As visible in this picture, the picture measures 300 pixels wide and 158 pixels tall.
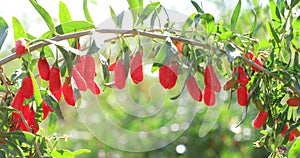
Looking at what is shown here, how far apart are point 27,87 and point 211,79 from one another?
35 cm

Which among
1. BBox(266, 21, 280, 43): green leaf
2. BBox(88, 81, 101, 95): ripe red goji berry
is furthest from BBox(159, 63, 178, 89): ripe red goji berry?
BBox(266, 21, 280, 43): green leaf

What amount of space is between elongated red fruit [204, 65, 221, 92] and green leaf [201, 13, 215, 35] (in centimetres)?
7

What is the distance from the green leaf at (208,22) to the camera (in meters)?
1.23

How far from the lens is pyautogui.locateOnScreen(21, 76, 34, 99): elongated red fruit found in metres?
1.17

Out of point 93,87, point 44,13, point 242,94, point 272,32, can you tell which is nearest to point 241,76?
point 242,94

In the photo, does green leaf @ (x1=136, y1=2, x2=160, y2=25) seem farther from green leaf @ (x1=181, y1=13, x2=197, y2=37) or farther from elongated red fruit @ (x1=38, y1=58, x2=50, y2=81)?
elongated red fruit @ (x1=38, y1=58, x2=50, y2=81)

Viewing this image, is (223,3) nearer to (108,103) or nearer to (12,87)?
(108,103)

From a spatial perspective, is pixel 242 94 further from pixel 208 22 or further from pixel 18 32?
pixel 18 32

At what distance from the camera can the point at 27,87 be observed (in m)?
1.17

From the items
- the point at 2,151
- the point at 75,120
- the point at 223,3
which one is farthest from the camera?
the point at 75,120

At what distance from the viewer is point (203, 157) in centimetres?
370

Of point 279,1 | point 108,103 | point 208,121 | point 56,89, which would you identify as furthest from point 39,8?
point 108,103

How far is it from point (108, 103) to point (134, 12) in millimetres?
2445

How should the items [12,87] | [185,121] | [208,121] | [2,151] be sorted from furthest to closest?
1. [185,121]
2. [208,121]
3. [12,87]
4. [2,151]
